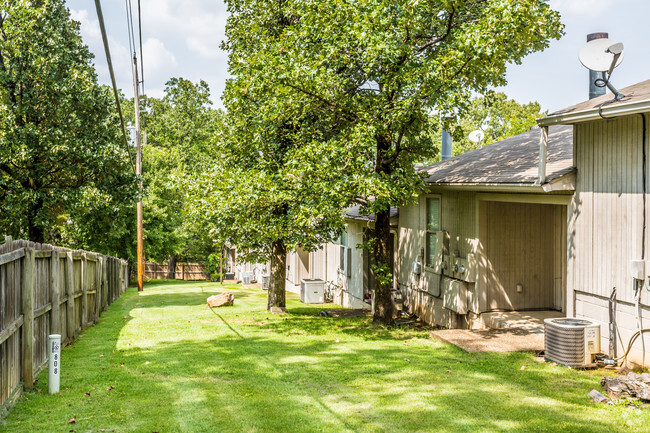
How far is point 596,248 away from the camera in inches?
307

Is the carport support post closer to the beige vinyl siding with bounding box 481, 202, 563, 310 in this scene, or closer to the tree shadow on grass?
the tree shadow on grass

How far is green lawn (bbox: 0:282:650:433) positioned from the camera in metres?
5.30

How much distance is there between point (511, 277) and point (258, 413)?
7.09 metres

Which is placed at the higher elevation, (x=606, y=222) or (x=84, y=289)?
A: (x=606, y=222)

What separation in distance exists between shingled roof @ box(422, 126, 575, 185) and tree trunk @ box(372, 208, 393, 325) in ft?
4.63

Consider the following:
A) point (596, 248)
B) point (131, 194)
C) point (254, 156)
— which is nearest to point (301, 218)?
point (254, 156)

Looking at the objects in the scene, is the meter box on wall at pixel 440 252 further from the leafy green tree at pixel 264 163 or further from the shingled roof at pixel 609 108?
the shingled roof at pixel 609 108

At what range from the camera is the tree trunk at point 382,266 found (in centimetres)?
1110

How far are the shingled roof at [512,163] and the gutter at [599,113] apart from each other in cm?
81

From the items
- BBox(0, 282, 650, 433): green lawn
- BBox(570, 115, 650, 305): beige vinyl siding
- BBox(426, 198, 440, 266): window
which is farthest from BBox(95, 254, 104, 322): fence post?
BBox(570, 115, 650, 305): beige vinyl siding

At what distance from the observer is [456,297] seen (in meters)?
11.6

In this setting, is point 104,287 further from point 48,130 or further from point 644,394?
point 644,394

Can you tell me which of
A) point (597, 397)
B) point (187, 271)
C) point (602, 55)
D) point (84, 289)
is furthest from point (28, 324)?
point (187, 271)

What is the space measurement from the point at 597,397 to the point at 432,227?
728cm
